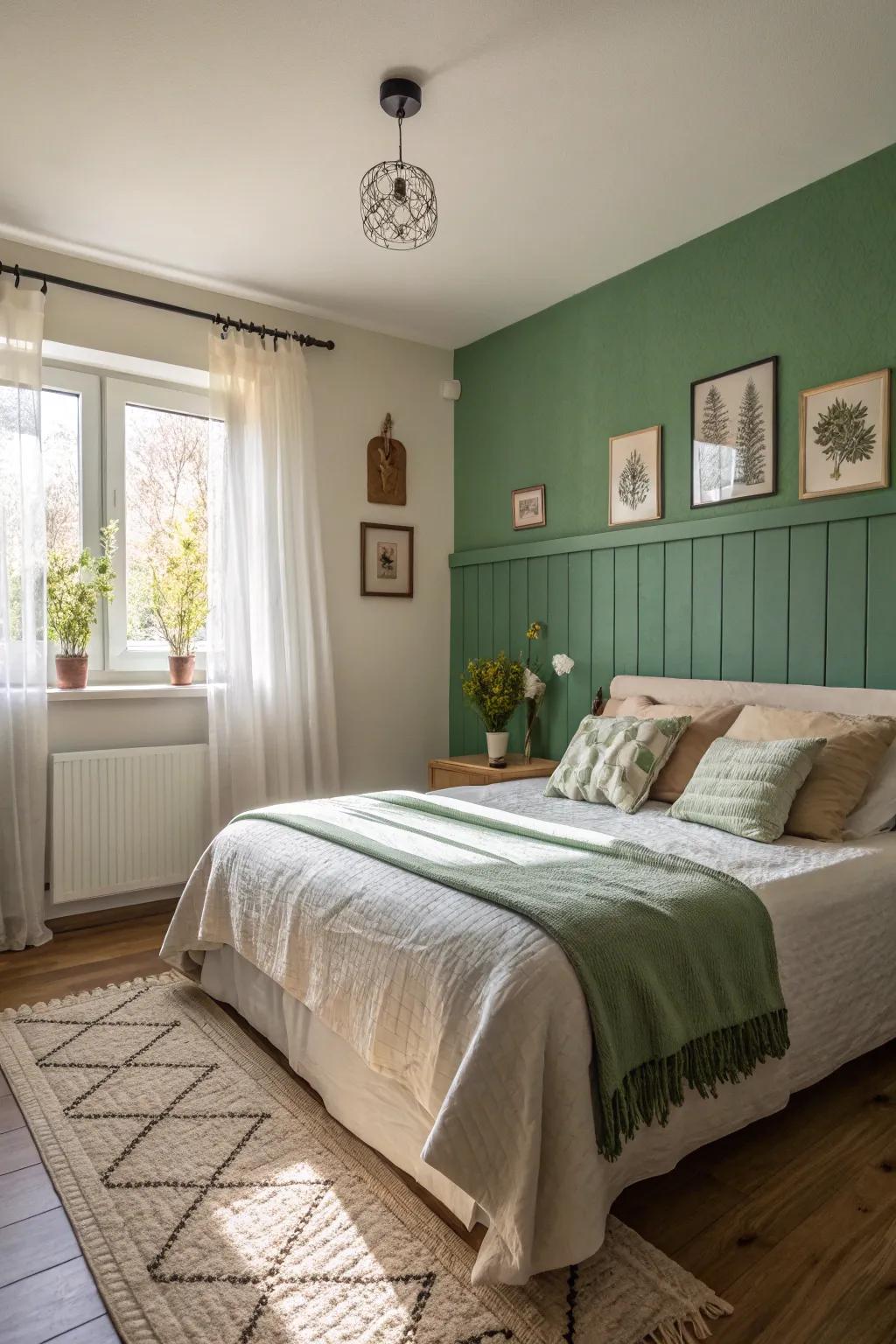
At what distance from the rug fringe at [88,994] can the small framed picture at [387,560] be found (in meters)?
2.08

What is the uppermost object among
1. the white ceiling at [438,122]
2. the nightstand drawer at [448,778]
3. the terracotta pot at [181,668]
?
the white ceiling at [438,122]

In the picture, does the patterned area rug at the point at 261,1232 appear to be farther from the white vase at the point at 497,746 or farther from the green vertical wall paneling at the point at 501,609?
the green vertical wall paneling at the point at 501,609

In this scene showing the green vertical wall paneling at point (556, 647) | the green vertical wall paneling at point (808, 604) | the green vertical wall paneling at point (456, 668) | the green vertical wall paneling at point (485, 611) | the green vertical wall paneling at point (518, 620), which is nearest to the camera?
the green vertical wall paneling at point (808, 604)

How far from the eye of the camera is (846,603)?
111 inches

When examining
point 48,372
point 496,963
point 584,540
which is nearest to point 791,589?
point 584,540

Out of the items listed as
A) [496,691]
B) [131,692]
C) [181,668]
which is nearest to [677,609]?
[496,691]

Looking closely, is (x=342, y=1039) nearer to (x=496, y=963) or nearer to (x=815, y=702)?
(x=496, y=963)

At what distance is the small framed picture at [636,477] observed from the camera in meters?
3.49

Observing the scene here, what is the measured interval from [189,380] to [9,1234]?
3.33 m

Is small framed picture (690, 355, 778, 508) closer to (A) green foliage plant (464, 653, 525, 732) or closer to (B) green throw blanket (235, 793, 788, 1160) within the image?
(A) green foliage plant (464, 653, 525, 732)

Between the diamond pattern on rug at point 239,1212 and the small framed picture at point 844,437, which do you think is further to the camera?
the small framed picture at point 844,437

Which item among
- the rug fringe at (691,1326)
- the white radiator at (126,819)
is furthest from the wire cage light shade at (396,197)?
the rug fringe at (691,1326)

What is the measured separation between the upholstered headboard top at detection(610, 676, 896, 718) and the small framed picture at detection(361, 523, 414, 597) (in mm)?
Answer: 1380

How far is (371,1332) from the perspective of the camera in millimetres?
1406
